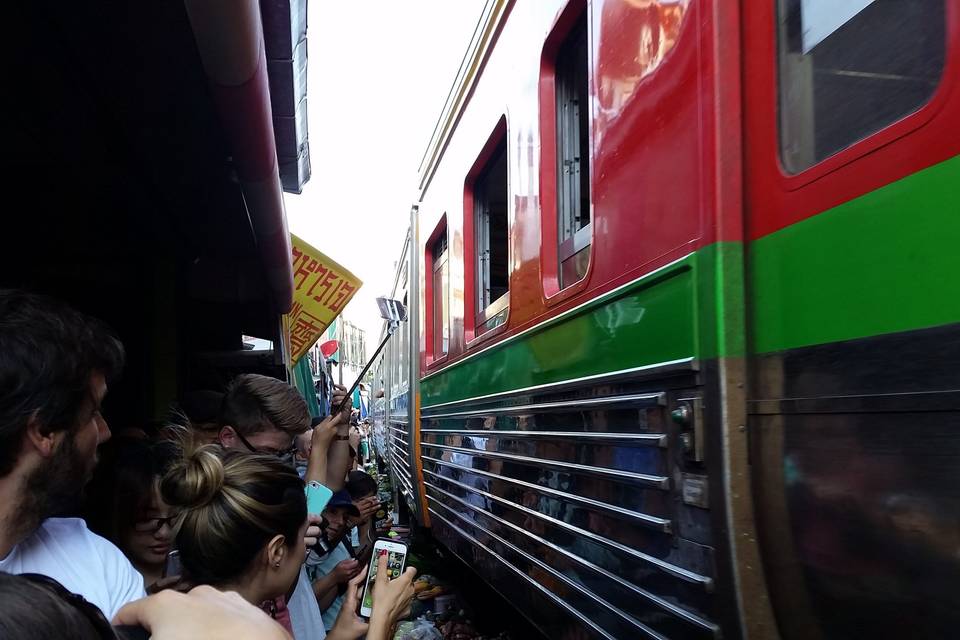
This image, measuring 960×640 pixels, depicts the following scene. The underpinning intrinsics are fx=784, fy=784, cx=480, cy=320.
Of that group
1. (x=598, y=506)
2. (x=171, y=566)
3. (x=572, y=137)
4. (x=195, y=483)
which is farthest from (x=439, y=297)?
(x=195, y=483)

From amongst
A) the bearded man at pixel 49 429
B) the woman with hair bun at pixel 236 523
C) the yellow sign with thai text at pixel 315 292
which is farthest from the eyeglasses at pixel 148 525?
the yellow sign with thai text at pixel 315 292

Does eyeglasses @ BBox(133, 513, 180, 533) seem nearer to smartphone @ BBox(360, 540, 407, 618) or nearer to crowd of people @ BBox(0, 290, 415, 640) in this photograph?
crowd of people @ BBox(0, 290, 415, 640)

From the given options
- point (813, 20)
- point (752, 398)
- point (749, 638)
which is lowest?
point (749, 638)

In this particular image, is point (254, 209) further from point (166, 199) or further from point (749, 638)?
point (749, 638)

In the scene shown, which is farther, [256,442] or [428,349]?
[428,349]

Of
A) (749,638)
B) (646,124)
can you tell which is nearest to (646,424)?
(749,638)

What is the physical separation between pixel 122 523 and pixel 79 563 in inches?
22.5

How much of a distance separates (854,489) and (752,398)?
12.3 inches

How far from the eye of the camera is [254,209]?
10.4 ft

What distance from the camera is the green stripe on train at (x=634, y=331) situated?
1.73m

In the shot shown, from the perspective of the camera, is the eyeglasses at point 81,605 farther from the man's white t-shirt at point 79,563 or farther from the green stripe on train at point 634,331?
the green stripe on train at point 634,331

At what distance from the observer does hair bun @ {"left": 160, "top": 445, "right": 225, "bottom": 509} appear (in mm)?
1692

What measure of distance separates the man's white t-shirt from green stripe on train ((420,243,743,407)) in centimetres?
130

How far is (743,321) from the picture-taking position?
1687 mm
